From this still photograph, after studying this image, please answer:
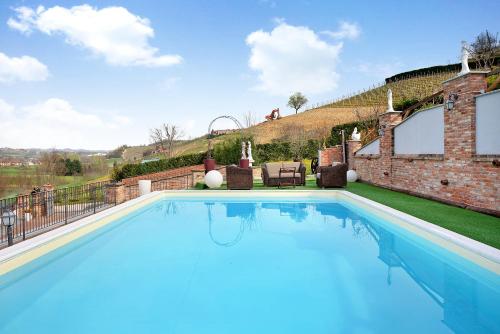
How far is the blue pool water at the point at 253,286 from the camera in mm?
3203

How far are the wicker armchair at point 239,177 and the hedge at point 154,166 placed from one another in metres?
11.4

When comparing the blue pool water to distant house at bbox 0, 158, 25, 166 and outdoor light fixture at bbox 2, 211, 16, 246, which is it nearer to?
outdoor light fixture at bbox 2, 211, 16, 246

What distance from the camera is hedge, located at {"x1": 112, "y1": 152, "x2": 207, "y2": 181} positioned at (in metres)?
23.1

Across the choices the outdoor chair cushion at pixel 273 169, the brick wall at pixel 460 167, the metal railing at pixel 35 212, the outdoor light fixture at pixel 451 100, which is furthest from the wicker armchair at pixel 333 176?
the metal railing at pixel 35 212

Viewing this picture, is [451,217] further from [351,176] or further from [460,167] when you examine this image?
[351,176]

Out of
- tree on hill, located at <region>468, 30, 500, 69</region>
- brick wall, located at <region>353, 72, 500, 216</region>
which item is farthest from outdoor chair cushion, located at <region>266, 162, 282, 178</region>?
tree on hill, located at <region>468, 30, 500, 69</region>

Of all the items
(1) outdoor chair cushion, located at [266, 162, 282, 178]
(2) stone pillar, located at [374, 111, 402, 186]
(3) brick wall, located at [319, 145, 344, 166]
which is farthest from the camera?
(3) brick wall, located at [319, 145, 344, 166]

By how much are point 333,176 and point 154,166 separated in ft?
49.4

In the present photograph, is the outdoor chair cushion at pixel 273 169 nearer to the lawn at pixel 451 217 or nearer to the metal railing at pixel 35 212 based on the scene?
the lawn at pixel 451 217

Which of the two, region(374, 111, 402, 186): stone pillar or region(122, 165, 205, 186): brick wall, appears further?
region(122, 165, 205, 186): brick wall

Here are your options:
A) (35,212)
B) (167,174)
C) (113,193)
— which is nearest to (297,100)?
(167,174)

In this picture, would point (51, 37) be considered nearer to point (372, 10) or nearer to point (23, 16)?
point (23, 16)

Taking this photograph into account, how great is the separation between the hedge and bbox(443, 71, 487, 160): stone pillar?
57.0 ft

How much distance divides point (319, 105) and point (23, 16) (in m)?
55.5
